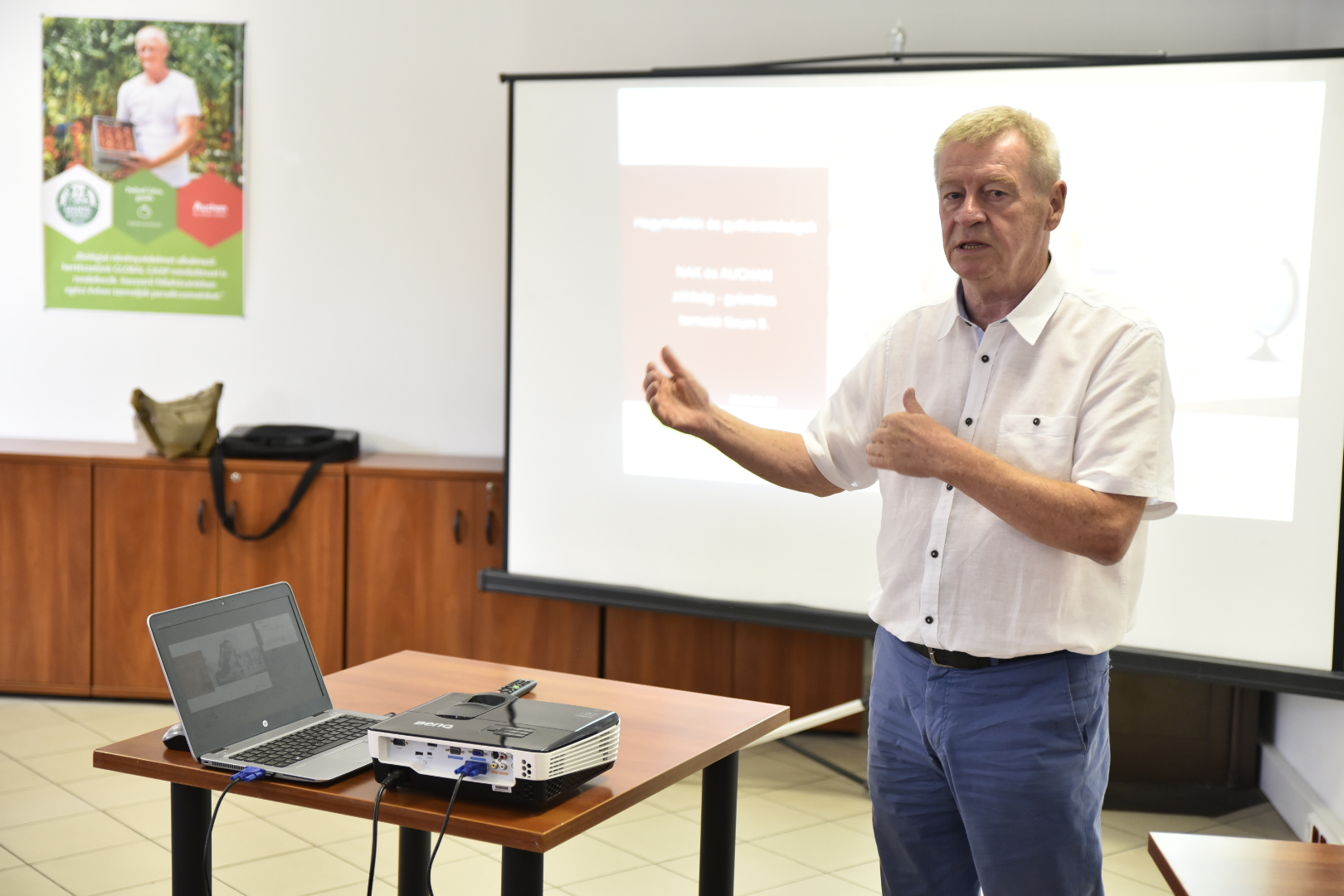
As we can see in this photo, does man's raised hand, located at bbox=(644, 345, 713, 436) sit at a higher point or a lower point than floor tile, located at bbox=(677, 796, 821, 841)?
higher

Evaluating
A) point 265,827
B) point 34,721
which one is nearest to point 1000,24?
point 265,827

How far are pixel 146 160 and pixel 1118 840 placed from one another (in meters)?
4.16

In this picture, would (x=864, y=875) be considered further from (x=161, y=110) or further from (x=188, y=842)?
(x=161, y=110)

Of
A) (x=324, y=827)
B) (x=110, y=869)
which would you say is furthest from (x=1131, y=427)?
(x=110, y=869)

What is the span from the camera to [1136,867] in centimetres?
327

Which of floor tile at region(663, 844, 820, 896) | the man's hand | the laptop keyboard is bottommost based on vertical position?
floor tile at region(663, 844, 820, 896)

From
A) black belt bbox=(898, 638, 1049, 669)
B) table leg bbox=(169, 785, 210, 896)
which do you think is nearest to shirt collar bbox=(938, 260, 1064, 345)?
black belt bbox=(898, 638, 1049, 669)

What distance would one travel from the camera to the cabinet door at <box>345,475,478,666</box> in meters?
4.28

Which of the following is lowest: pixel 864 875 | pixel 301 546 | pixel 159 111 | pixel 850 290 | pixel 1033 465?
pixel 864 875

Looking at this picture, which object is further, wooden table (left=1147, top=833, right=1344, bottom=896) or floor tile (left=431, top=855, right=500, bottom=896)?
floor tile (left=431, top=855, right=500, bottom=896)

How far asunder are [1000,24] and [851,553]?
6.11 feet

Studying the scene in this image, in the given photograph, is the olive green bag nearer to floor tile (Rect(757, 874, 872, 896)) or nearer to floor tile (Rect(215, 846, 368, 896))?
floor tile (Rect(215, 846, 368, 896))

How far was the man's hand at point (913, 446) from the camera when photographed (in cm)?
164

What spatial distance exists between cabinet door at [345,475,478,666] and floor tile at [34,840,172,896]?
1.21 meters
